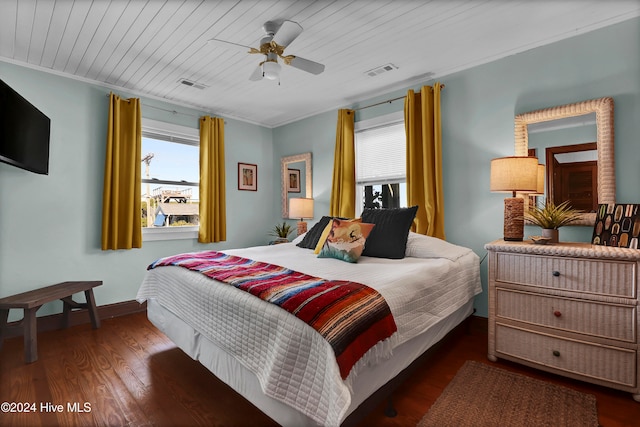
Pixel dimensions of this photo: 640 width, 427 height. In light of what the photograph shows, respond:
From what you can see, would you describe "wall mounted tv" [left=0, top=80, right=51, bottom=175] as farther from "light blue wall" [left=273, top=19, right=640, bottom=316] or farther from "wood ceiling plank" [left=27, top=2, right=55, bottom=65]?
"light blue wall" [left=273, top=19, right=640, bottom=316]

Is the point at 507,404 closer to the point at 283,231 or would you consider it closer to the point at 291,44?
the point at 291,44

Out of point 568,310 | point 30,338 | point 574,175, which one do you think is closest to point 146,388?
point 30,338

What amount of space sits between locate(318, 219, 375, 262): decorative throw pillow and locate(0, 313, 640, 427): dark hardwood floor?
0.90m

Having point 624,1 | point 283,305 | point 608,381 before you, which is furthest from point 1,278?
point 624,1

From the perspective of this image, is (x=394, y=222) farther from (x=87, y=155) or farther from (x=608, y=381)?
(x=87, y=155)

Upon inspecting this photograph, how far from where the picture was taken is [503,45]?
253 centimetres

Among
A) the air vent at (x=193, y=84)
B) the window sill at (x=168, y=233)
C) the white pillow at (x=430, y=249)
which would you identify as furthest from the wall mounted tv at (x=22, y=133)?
the white pillow at (x=430, y=249)

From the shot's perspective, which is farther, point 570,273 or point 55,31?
point 55,31

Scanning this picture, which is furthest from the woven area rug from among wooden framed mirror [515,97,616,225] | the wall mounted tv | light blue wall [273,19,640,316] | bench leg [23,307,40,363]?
the wall mounted tv

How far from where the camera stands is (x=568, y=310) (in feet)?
6.31

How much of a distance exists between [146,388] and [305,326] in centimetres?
135

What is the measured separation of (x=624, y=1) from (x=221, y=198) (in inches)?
159

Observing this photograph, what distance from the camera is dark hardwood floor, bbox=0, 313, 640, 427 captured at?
1622 mm

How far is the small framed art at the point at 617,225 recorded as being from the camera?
6.18 ft
